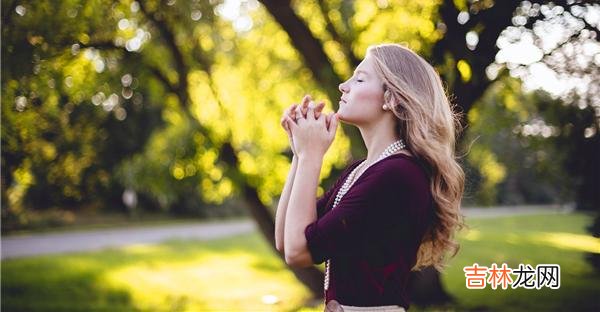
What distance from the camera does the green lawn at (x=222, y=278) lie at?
7.30 meters

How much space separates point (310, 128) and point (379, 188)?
0.97 feet

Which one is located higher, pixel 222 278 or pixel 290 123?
pixel 290 123

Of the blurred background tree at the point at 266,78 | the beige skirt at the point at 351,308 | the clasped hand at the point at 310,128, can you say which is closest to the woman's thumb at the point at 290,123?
the clasped hand at the point at 310,128

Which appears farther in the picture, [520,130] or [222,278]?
[222,278]

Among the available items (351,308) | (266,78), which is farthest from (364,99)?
(266,78)

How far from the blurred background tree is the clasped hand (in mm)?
2459

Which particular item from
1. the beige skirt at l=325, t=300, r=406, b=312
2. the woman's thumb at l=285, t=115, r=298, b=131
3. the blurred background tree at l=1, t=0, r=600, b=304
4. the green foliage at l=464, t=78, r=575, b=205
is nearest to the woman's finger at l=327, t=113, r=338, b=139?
the woman's thumb at l=285, t=115, r=298, b=131

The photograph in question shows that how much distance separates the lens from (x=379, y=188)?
4.76 feet

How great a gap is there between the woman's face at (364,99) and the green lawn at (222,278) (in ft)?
11.5

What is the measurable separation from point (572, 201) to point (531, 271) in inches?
53.6

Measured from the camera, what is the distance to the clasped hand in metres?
1.60

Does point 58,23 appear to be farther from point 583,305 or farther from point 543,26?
point 583,305

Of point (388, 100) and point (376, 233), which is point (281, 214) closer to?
point (376, 233)

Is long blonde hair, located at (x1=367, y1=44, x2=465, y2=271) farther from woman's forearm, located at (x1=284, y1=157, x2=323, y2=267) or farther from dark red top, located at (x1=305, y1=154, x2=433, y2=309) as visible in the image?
woman's forearm, located at (x1=284, y1=157, x2=323, y2=267)
